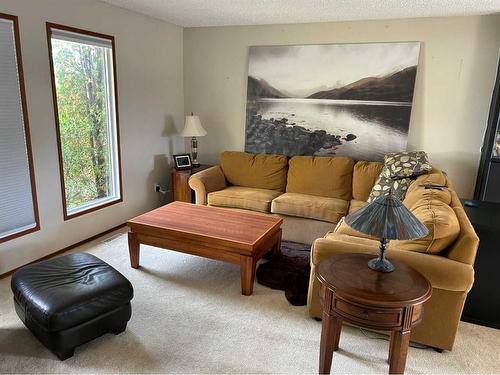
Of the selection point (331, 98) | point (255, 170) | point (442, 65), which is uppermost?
point (442, 65)

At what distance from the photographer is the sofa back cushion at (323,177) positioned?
12.3 ft

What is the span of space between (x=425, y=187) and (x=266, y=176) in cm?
175

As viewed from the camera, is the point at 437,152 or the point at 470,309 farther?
the point at 437,152

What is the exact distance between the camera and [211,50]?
4422mm

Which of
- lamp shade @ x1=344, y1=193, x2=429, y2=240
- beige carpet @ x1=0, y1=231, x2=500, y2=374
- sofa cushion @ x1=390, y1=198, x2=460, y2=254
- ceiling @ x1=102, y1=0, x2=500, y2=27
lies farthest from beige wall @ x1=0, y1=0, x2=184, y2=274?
sofa cushion @ x1=390, y1=198, x2=460, y2=254

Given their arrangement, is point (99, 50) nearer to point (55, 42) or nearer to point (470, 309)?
point (55, 42)

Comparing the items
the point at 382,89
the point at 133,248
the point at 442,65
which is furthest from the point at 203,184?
the point at 442,65

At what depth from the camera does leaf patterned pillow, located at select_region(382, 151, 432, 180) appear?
328 cm

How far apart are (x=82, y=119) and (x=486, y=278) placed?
11.5 ft

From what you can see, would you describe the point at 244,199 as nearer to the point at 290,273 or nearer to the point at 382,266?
the point at 290,273

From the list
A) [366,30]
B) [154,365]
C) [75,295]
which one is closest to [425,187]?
[366,30]

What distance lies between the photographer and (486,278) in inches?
88.5

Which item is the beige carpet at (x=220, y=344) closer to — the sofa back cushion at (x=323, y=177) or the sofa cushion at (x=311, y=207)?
the sofa cushion at (x=311, y=207)

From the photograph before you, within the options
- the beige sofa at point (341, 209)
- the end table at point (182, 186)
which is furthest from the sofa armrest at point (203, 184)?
the end table at point (182, 186)
